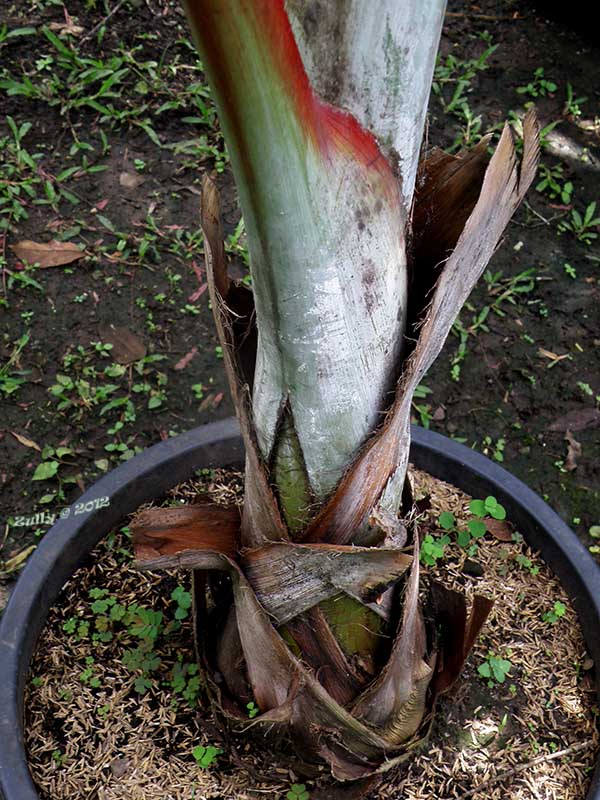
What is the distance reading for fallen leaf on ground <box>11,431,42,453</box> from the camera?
7.12ft

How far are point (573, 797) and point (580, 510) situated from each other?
944mm

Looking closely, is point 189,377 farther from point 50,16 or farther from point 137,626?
point 50,16

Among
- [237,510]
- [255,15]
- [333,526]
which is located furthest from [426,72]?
[237,510]

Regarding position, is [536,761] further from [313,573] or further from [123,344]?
[123,344]

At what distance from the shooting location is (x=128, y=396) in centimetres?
228

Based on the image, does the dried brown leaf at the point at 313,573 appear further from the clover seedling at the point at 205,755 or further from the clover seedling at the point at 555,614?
the clover seedling at the point at 555,614

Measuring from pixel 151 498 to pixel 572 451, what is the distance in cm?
125

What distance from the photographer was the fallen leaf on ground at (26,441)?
2.17 metres

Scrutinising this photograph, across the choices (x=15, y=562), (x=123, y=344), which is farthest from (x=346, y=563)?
(x=123, y=344)

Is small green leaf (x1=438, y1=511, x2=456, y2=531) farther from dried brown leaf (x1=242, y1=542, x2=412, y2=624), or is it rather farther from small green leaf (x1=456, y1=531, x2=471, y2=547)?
dried brown leaf (x1=242, y1=542, x2=412, y2=624)

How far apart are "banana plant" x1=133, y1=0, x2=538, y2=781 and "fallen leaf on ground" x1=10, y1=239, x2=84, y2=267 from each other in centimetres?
149

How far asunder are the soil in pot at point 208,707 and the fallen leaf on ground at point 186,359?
2.79 feet

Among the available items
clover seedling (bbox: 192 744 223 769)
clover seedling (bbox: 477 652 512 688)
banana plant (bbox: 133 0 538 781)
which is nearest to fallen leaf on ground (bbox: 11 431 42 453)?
banana plant (bbox: 133 0 538 781)

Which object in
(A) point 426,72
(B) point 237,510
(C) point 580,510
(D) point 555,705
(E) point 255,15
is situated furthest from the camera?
(C) point 580,510
